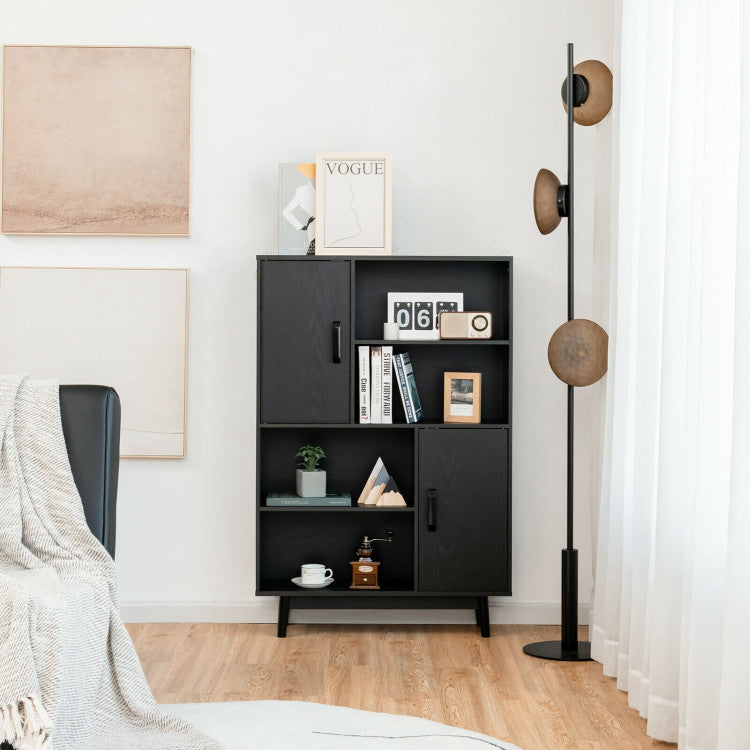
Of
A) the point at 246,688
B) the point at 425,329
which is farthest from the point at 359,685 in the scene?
the point at 425,329

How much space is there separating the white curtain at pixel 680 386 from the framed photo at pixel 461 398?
0.58 m

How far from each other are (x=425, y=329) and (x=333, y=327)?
38 centimetres

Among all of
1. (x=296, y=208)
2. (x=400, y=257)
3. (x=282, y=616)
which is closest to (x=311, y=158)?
(x=296, y=208)

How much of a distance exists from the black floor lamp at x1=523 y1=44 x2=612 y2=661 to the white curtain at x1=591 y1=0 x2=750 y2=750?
0.27 feet

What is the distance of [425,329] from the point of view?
138 inches

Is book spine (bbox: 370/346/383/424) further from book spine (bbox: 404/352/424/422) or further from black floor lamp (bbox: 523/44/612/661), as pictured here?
black floor lamp (bbox: 523/44/612/661)

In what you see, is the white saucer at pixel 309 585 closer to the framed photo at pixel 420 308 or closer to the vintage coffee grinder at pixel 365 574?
the vintage coffee grinder at pixel 365 574

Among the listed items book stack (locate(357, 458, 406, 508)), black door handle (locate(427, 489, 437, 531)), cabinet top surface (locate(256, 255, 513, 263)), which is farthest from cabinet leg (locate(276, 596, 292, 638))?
cabinet top surface (locate(256, 255, 513, 263))

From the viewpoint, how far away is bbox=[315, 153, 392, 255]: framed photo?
11.1ft

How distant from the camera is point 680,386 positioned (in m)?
2.34

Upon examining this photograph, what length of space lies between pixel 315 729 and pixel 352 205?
6.10 feet

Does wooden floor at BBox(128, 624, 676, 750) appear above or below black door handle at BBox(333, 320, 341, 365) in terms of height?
below

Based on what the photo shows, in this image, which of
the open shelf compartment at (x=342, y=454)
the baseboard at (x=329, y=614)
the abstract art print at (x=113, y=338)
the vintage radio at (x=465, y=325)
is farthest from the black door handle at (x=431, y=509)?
the abstract art print at (x=113, y=338)

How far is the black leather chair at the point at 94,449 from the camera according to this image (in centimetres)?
233
